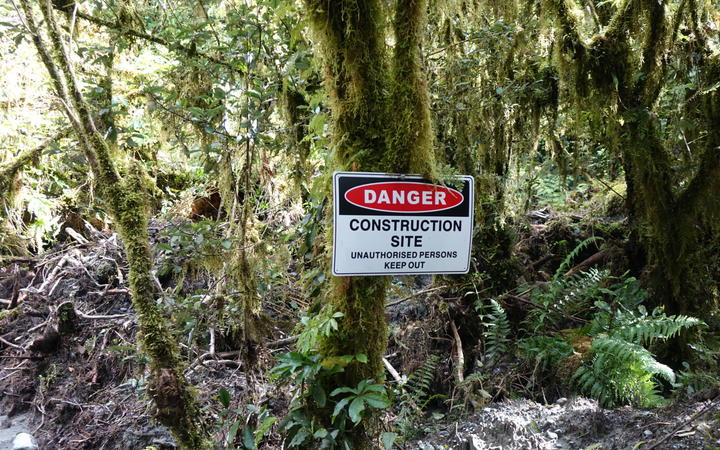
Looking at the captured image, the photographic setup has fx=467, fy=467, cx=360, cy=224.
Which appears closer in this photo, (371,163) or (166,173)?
(371,163)

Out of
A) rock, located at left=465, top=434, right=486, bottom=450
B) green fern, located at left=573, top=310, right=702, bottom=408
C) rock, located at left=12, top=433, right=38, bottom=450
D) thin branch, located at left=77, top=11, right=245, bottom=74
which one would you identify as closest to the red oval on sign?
rock, located at left=465, top=434, right=486, bottom=450

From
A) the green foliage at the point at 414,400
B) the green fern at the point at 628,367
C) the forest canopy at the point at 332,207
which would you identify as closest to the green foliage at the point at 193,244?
the forest canopy at the point at 332,207

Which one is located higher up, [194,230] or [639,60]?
[639,60]

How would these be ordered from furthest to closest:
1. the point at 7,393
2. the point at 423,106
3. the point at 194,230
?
the point at 7,393, the point at 194,230, the point at 423,106

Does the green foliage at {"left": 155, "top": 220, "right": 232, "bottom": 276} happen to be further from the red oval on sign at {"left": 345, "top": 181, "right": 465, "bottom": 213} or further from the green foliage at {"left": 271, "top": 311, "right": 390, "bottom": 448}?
the red oval on sign at {"left": 345, "top": 181, "right": 465, "bottom": 213}

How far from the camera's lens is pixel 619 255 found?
497 cm

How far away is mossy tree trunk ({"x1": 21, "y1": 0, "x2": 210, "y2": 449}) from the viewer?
2598mm

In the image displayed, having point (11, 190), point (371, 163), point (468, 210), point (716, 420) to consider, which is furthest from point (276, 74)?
point (11, 190)

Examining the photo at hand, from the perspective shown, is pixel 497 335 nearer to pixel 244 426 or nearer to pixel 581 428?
pixel 581 428

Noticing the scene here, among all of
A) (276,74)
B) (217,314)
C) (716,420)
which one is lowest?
(716,420)

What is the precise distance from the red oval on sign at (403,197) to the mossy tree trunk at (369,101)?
0.24 feet

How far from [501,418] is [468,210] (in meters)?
1.54

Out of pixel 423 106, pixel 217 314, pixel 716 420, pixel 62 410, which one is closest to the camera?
pixel 423 106

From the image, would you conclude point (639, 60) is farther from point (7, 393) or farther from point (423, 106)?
point (7, 393)
